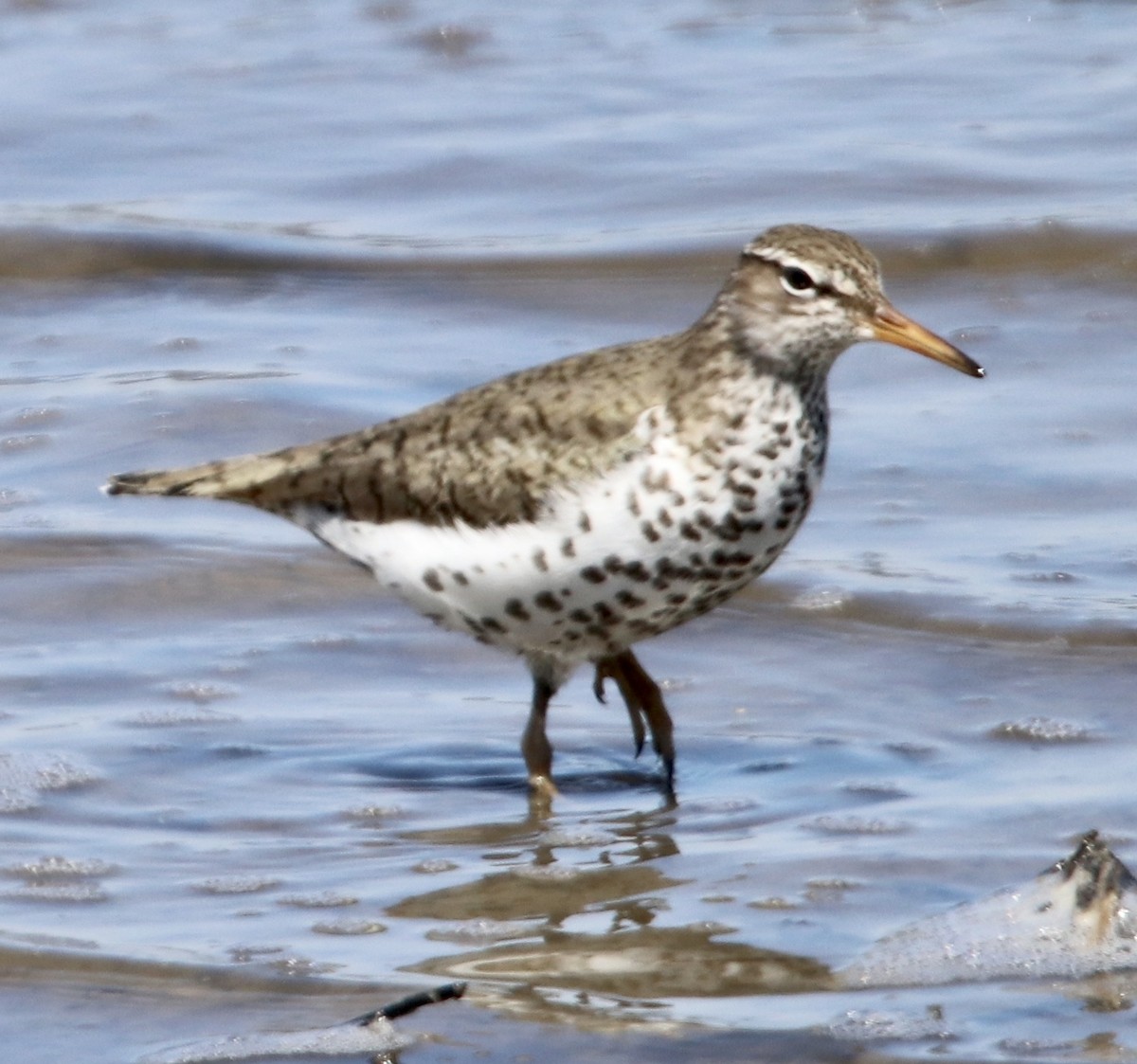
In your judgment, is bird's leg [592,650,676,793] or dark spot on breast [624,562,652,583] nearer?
dark spot on breast [624,562,652,583]

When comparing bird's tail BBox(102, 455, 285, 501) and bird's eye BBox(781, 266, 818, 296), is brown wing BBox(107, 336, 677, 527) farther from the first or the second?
bird's eye BBox(781, 266, 818, 296)

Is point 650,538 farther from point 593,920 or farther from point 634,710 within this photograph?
point 593,920

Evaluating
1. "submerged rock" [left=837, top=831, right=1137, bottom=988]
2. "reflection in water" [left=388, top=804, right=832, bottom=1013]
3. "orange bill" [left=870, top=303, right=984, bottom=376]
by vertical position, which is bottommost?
"reflection in water" [left=388, top=804, right=832, bottom=1013]

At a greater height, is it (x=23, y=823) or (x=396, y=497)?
(x=396, y=497)

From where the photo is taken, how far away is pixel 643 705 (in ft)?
22.2

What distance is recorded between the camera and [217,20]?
1569cm

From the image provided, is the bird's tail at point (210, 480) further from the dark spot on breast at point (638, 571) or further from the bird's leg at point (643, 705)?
the dark spot on breast at point (638, 571)

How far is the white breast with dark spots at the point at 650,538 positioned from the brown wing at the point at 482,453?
0.07 metres

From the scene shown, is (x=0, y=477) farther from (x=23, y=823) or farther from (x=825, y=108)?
(x=825, y=108)

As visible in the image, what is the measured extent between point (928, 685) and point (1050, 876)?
193cm

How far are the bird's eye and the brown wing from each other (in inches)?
14.3

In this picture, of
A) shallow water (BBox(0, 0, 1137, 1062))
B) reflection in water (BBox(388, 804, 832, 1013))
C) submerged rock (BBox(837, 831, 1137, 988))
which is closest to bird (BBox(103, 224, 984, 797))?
reflection in water (BBox(388, 804, 832, 1013))

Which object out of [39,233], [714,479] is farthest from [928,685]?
[39,233]

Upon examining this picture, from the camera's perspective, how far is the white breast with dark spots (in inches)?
242
